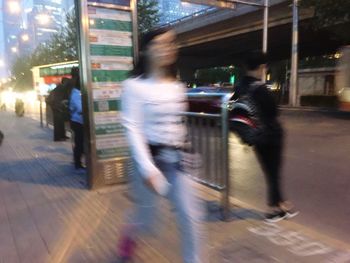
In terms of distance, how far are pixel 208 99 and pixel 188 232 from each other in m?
11.4

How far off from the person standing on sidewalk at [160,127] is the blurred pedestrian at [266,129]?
172 cm

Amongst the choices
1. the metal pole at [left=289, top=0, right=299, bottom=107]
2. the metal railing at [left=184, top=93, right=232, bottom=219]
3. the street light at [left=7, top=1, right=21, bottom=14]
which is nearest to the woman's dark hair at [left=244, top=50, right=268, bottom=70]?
the metal railing at [left=184, top=93, right=232, bottom=219]

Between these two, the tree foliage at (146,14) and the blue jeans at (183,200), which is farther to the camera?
the tree foliage at (146,14)

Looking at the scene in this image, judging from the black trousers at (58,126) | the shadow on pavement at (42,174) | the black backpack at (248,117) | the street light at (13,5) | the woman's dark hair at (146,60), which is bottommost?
the shadow on pavement at (42,174)

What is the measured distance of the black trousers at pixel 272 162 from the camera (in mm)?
4570

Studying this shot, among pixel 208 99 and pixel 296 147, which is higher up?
pixel 208 99

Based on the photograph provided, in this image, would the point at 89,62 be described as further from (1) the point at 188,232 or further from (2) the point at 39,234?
(1) the point at 188,232

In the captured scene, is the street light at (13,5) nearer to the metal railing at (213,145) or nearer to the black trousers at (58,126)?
the black trousers at (58,126)

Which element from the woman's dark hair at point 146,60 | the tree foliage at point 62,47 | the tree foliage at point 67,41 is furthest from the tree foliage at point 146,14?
the woman's dark hair at point 146,60

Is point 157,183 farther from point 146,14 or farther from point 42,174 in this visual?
point 146,14

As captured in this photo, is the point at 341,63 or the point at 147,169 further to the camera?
the point at 341,63

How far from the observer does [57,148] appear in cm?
966

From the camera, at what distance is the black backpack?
4.51m

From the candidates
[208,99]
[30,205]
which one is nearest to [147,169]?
[30,205]
